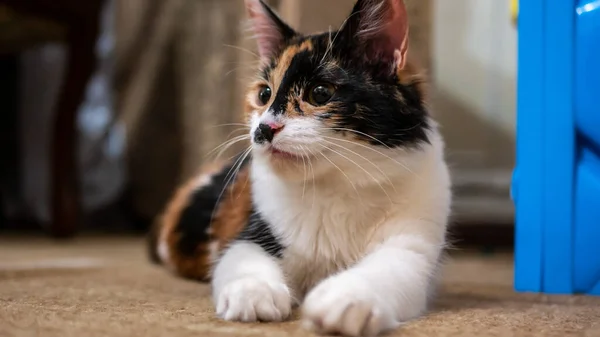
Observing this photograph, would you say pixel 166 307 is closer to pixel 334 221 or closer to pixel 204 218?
pixel 334 221

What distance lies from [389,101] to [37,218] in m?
2.36

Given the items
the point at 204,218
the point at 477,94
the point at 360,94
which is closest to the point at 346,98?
the point at 360,94

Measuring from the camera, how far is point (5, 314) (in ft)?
2.77

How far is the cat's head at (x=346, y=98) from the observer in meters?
0.92

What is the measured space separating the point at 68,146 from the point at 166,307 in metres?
1.70

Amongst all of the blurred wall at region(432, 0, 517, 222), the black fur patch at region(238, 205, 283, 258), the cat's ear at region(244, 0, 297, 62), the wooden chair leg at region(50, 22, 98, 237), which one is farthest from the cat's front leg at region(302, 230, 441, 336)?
the wooden chair leg at region(50, 22, 98, 237)

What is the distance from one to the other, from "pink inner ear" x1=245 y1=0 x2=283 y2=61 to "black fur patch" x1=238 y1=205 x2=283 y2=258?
0.31 metres

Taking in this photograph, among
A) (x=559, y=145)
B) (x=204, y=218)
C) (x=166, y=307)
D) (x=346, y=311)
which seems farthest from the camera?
(x=204, y=218)

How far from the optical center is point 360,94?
3.14 feet

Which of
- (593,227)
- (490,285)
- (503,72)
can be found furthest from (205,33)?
(593,227)

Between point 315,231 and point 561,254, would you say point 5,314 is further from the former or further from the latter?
point 561,254

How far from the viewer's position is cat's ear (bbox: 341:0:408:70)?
0.99 meters

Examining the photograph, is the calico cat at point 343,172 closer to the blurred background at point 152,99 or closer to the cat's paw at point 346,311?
the cat's paw at point 346,311

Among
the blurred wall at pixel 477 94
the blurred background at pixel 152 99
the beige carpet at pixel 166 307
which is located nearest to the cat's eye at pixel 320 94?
the beige carpet at pixel 166 307
